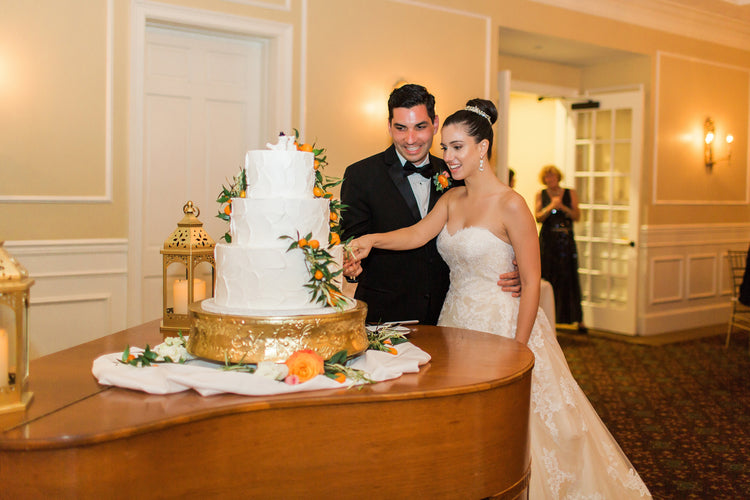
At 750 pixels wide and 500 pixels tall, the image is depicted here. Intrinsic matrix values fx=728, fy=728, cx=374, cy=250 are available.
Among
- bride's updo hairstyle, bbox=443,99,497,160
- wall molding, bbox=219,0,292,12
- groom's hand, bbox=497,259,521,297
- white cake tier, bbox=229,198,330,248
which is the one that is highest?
wall molding, bbox=219,0,292,12

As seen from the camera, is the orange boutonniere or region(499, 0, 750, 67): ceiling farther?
region(499, 0, 750, 67): ceiling

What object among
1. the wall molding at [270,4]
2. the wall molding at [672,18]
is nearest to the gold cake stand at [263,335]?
the wall molding at [270,4]

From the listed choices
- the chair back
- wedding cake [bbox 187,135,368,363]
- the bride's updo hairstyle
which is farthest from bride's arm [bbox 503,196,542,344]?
the chair back

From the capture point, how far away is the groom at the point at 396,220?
11.1 feet

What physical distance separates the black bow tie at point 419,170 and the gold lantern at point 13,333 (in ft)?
6.28

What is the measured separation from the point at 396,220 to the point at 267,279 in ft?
4.37

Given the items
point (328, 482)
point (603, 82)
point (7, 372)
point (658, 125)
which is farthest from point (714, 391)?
point (7, 372)

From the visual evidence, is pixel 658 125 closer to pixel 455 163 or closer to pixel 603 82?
pixel 603 82

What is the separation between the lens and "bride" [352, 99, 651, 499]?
2.80 metres

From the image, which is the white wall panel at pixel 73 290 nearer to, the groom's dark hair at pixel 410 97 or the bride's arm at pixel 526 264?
the groom's dark hair at pixel 410 97

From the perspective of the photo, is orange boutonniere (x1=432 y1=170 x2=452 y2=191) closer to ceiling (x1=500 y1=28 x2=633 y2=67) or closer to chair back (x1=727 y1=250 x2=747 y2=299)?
ceiling (x1=500 y1=28 x2=633 y2=67)

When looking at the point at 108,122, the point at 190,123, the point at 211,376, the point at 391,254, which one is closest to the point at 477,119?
the point at 391,254

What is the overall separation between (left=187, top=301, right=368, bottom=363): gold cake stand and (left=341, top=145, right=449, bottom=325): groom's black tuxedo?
1270 mm

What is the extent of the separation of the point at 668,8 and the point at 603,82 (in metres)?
1.02
